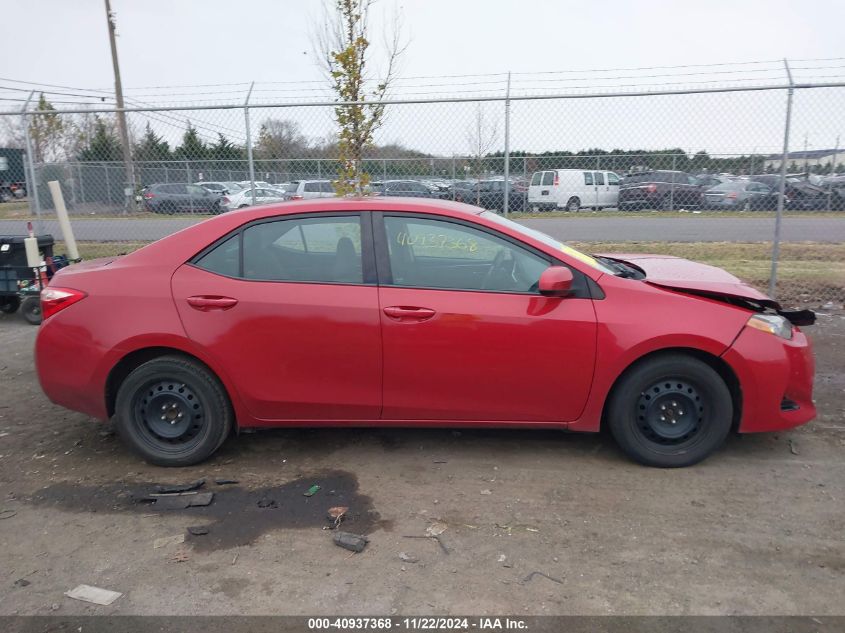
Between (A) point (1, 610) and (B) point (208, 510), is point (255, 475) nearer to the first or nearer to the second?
(B) point (208, 510)

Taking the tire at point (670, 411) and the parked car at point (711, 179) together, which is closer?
the tire at point (670, 411)

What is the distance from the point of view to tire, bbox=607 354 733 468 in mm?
3717

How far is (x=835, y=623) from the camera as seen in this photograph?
99.5 inches

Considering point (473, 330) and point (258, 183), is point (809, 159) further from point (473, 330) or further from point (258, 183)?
→ point (258, 183)

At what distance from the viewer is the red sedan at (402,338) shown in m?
3.70

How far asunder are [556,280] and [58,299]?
3067 millimetres

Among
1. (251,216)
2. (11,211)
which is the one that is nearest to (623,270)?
(251,216)

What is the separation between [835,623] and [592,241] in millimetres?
10300

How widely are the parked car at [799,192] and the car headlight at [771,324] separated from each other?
456 cm

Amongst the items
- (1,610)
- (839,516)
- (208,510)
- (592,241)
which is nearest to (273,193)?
(592,241)

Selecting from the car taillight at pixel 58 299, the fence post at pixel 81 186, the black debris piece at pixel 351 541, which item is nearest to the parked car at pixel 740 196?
the black debris piece at pixel 351 541

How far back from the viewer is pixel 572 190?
9938mm

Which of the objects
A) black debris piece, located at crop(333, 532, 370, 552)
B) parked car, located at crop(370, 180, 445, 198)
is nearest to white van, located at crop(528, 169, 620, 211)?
parked car, located at crop(370, 180, 445, 198)

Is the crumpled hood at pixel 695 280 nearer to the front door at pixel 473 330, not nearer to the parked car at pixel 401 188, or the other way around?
the front door at pixel 473 330
